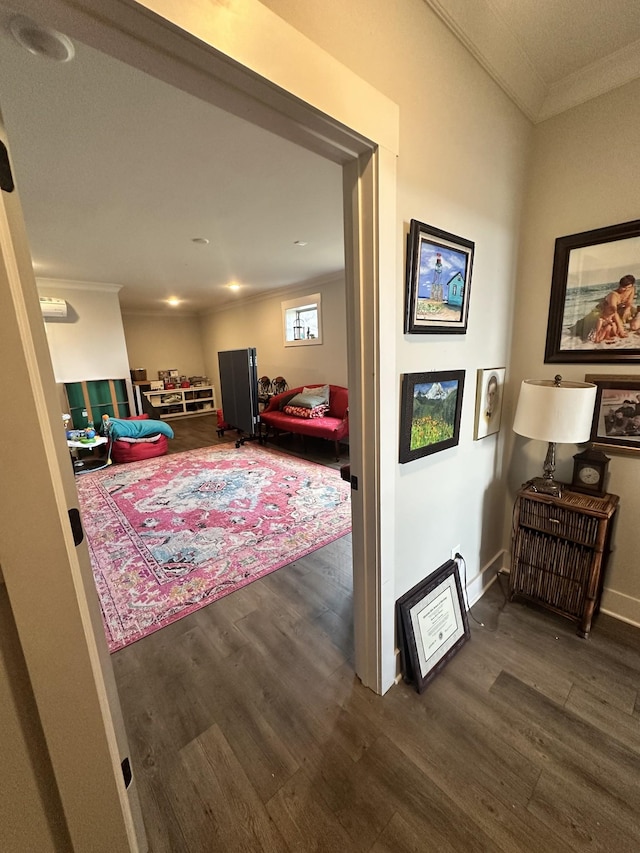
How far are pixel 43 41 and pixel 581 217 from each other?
7.11ft

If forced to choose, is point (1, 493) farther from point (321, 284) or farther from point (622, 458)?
point (321, 284)

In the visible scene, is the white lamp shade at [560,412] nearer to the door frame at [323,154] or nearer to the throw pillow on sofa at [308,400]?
the door frame at [323,154]

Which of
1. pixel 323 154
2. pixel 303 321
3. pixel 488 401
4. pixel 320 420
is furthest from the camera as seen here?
pixel 303 321

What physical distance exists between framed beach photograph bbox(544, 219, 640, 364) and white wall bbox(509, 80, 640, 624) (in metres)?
0.04

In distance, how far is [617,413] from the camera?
1682 mm

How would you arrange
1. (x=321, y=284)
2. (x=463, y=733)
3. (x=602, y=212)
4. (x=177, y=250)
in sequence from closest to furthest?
(x=463, y=733)
(x=602, y=212)
(x=177, y=250)
(x=321, y=284)

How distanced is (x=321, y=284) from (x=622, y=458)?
4373 mm

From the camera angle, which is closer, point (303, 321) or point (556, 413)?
point (556, 413)

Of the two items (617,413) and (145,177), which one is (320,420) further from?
(617,413)

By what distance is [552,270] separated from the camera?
1775 mm

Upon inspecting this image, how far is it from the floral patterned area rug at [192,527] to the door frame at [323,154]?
112 centimetres

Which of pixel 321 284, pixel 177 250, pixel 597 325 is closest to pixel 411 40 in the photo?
pixel 597 325

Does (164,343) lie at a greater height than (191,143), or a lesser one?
lesser

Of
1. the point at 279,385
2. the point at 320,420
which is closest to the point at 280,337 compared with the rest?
the point at 279,385
